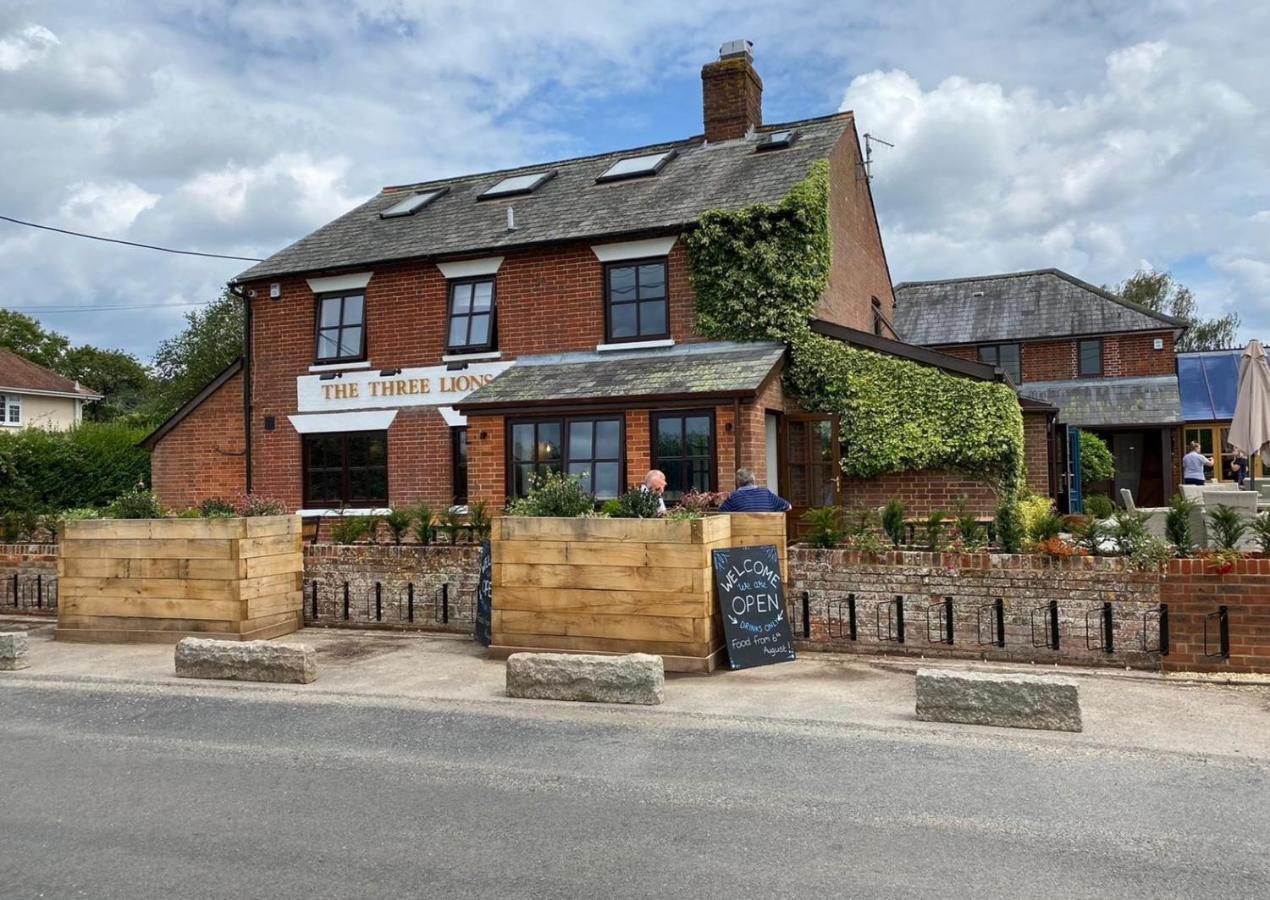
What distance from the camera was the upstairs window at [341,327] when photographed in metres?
17.7

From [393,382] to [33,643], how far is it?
7.94 m

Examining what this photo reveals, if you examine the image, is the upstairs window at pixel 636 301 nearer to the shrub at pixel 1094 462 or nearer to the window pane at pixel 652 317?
the window pane at pixel 652 317

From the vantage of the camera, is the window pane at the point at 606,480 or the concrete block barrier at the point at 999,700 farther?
the window pane at the point at 606,480

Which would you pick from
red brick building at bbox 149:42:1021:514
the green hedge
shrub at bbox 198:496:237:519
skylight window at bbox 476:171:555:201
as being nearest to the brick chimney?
red brick building at bbox 149:42:1021:514

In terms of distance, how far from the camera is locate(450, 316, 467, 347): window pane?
16.9 metres

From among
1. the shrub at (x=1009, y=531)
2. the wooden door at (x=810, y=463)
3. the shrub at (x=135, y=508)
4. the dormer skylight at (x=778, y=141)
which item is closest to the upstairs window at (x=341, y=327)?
the shrub at (x=135, y=508)

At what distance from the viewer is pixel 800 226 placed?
14984 millimetres

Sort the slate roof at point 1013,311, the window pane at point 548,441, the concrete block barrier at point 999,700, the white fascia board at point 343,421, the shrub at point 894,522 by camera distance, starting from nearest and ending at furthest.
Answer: the concrete block barrier at point 999,700, the shrub at point 894,522, the window pane at point 548,441, the white fascia board at point 343,421, the slate roof at point 1013,311

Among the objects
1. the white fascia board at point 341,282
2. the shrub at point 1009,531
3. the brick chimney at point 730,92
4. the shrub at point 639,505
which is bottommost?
the shrub at point 1009,531

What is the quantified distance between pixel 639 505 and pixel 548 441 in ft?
20.8

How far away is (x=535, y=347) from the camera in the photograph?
1633 cm

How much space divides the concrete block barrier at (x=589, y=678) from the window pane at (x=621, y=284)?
9544 mm

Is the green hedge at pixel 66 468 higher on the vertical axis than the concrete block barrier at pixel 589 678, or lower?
higher

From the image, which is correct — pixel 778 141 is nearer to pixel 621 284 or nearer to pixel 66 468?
pixel 621 284
